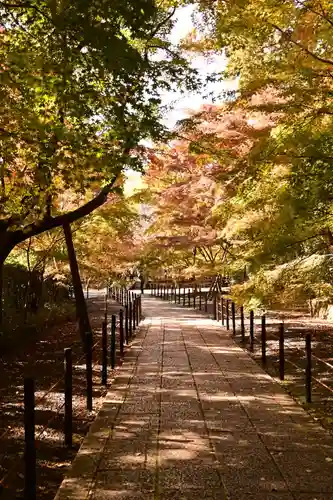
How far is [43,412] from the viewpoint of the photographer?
8953 millimetres

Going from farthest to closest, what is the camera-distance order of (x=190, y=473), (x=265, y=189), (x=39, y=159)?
(x=265, y=189), (x=39, y=159), (x=190, y=473)

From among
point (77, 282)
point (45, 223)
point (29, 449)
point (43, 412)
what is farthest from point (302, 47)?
point (77, 282)

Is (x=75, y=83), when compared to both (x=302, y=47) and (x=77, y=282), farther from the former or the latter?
(x=77, y=282)

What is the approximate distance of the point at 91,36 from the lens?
554cm

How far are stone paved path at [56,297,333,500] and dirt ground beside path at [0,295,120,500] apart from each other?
0.38 metres

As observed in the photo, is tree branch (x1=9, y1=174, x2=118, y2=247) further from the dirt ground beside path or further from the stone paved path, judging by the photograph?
the stone paved path

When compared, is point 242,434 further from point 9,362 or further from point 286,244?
point 9,362

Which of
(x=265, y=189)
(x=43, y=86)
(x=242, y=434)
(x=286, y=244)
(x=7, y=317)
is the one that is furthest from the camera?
(x=7, y=317)

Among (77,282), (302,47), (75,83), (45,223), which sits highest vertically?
(302,47)

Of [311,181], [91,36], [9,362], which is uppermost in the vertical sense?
[91,36]

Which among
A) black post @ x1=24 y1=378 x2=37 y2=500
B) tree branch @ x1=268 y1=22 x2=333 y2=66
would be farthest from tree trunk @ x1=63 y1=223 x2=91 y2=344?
black post @ x1=24 y1=378 x2=37 y2=500

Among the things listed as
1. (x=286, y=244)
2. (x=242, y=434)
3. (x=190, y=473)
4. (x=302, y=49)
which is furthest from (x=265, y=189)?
(x=190, y=473)

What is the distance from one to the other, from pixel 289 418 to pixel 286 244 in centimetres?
306

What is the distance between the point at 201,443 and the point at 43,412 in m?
3.65
